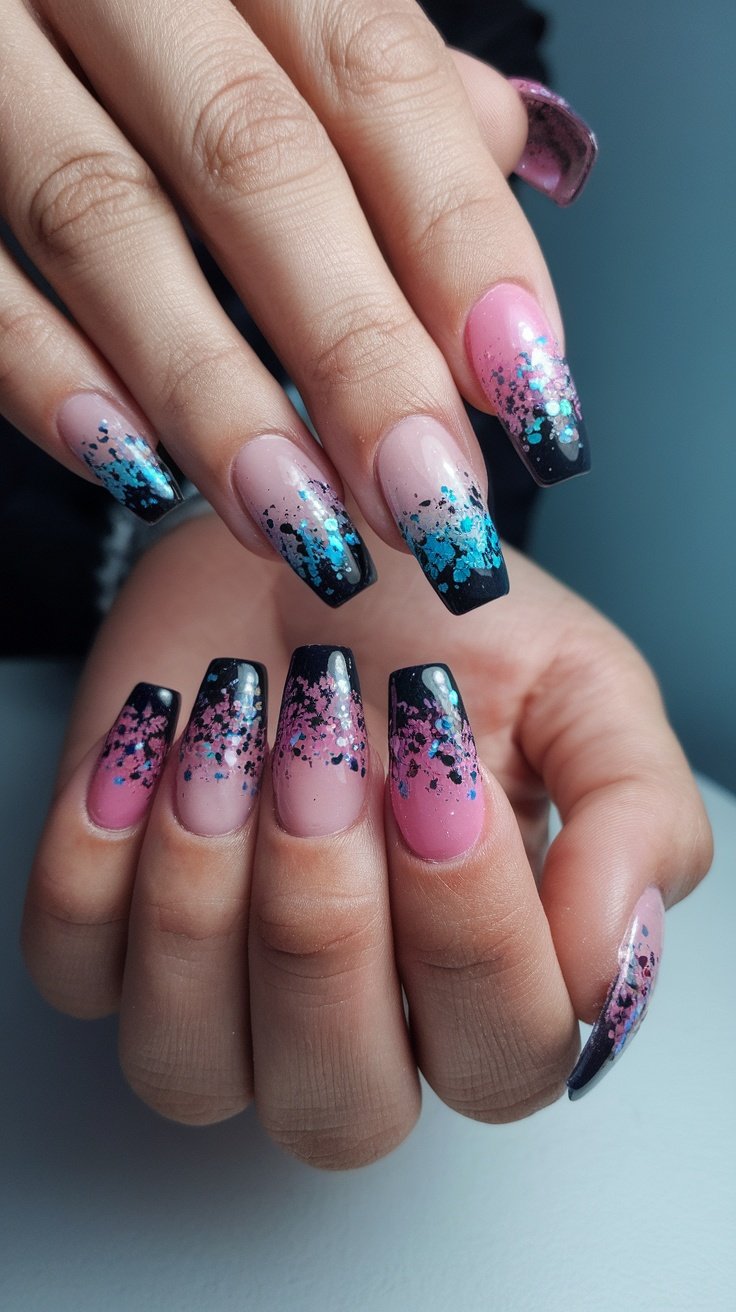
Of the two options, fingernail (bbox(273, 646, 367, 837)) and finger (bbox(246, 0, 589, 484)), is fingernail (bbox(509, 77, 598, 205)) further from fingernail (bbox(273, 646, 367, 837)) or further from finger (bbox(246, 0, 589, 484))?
fingernail (bbox(273, 646, 367, 837))

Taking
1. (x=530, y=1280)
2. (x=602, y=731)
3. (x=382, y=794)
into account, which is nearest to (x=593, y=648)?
(x=602, y=731)

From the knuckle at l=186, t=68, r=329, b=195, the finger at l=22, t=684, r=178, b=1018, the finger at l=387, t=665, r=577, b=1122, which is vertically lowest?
the finger at l=387, t=665, r=577, b=1122

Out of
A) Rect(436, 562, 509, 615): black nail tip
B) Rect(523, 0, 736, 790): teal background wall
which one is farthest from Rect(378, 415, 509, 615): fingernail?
Rect(523, 0, 736, 790): teal background wall

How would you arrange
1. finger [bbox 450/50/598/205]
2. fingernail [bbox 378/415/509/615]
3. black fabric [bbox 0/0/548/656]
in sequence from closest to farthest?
→ fingernail [bbox 378/415/509/615] → finger [bbox 450/50/598/205] → black fabric [bbox 0/0/548/656]

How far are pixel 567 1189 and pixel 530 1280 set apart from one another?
6 centimetres

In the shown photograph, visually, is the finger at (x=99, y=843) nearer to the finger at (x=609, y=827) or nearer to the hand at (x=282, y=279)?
the hand at (x=282, y=279)

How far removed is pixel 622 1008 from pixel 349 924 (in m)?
0.15

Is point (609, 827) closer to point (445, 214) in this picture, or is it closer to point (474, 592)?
point (474, 592)

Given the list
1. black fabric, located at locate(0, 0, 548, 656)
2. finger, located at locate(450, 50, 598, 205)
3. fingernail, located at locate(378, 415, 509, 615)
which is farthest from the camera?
black fabric, located at locate(0, 0, 548, 656)

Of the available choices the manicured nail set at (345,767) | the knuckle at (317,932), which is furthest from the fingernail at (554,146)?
the knuckle at (317,932)

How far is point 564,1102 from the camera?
665mm

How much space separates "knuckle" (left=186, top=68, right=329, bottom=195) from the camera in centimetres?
52

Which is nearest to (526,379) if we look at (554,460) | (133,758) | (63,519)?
(554,460)

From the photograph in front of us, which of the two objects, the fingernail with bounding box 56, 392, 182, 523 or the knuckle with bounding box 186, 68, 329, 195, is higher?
the knuckle with bounding box 186, 68, 329, 195
